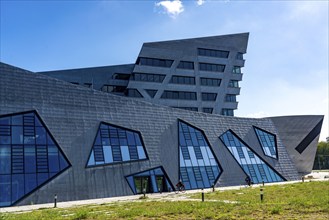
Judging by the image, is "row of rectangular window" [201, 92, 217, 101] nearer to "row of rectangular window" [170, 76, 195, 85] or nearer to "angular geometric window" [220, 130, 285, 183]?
"row of rectangular window" [170, 76, 195, 85]

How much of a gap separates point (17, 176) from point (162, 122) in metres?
17.9

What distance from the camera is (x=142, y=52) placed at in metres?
74.8

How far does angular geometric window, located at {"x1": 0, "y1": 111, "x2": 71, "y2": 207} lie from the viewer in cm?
2755

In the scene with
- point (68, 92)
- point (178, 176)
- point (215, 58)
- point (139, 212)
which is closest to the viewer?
point (139, 212)

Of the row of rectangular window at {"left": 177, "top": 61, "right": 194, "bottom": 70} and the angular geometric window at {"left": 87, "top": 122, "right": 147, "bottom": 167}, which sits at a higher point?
the row of rectangular window at {"left": 177, "top": 61, "right": 194, "bottom": 70}

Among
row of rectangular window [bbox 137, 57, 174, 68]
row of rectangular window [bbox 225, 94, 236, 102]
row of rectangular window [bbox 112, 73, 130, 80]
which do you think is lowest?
row of rectangular window [bbox 225, 94, 236, 102]

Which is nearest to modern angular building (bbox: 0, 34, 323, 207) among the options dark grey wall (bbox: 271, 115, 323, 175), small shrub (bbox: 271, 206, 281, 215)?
small shrub (bbox: 271, 206, 281, 215)

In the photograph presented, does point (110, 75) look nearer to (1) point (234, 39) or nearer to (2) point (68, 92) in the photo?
(1) point (234, 39)

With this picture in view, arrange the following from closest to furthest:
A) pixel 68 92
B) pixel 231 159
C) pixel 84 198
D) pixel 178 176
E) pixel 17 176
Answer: pixel 17 176, pixel 84 198, pixel 68 92, pixel 178 176, pixel 231 159

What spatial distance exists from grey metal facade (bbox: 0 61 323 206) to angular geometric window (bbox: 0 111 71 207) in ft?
0.28

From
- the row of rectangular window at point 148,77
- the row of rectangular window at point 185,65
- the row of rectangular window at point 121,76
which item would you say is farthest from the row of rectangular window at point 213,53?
the row of rectangular window at point 121,76

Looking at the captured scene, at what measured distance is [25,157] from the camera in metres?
29.2

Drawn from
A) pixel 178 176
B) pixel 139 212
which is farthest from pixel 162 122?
pixel 139 212

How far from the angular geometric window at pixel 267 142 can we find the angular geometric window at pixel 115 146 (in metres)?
21.3
